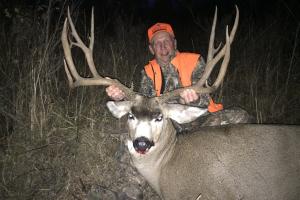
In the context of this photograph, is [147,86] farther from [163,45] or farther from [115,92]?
[115,92]

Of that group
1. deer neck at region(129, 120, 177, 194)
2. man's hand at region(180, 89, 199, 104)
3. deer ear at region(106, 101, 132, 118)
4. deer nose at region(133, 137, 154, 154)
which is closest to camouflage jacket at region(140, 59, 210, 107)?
deer ear at region(106, 101, 132, 118)

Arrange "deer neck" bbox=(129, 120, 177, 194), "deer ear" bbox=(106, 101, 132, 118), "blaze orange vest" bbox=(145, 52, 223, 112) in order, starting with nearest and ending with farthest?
"deer neck" bbox=(129, 120, 177, 194), "deer ear" bbox=(106, 101, 132, 118), "blaze orange vest" bbox=(145, 52, 223, 112)

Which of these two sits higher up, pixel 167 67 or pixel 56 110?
pixel 167 67

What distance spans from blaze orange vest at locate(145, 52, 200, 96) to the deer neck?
40.8 inches

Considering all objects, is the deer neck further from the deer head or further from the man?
the man


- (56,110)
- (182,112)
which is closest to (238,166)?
(182,112)

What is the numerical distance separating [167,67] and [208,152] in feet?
5.04

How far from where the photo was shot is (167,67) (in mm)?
4414

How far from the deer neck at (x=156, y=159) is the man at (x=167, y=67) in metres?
1.02

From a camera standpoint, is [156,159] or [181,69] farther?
[181,69]

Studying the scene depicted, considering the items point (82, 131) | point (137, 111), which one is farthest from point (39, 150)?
point (137, 111)

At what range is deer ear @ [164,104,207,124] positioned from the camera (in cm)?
340

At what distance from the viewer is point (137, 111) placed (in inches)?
126

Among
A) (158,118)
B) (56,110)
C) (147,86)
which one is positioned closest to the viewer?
(158,118)
